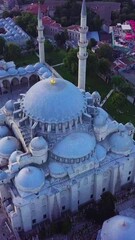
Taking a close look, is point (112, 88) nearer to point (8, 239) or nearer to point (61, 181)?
point (61, 181)

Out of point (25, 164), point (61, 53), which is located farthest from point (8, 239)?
point (61, 53)

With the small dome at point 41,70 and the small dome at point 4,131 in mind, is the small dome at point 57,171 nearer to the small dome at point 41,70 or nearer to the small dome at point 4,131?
the small dome at point 4,131

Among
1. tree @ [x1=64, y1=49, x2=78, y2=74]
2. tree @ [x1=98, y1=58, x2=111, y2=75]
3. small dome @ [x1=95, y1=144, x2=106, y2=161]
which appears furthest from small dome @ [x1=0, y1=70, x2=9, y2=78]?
small dome @ [x1=95, y1=144, x2=106, y2=161]

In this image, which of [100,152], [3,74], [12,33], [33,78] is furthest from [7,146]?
[12,33]

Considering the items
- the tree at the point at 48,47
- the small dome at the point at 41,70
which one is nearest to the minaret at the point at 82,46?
the small dome at the point at 41,70

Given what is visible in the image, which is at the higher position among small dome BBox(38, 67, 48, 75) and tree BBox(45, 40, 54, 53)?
tree BBox(45, 40, 54, 53)

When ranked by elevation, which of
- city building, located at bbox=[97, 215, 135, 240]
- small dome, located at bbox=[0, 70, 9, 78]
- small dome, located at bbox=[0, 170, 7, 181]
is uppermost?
small dome, located at bbox=[0, 70, 9, 78]

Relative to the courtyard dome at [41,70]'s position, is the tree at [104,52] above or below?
above

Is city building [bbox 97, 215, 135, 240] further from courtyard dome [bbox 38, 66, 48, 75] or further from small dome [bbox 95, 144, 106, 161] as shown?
courtyard dome [bbox 38, 66, 48, 75]
